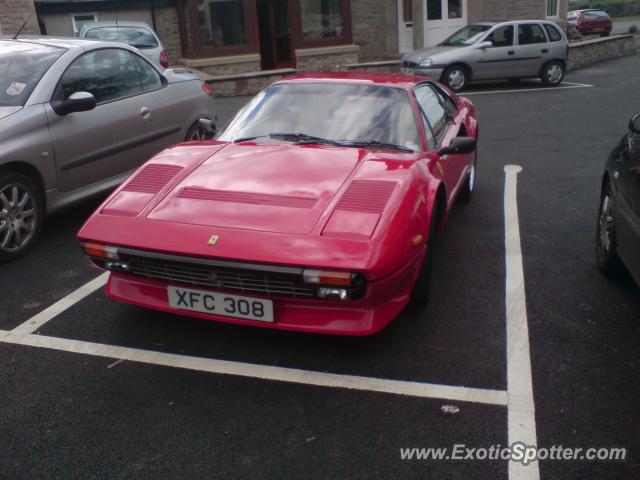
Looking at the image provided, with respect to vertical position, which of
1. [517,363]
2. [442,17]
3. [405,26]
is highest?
[442,17]

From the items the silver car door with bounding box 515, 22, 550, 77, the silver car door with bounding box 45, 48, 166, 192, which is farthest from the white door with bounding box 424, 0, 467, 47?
the silver car door with bounding box 45, 48, 166, 192

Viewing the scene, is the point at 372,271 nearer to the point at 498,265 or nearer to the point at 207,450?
the point at 207,450

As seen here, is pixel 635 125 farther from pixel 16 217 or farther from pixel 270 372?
pixel 16 217

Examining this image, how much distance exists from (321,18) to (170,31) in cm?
493

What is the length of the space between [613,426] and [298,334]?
1739 mm

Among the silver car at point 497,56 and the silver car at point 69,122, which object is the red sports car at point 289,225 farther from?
Result: the silver car at point 497,56

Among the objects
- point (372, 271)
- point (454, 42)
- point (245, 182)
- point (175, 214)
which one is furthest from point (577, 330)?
point (454, 42)

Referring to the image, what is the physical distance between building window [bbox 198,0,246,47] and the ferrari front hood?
647 inches

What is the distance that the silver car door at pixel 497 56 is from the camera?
15.0 m

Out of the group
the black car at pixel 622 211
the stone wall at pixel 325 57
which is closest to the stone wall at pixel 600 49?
the stone wall at pixel 325 57

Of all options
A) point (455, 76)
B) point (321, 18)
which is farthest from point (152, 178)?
point (321, 18)

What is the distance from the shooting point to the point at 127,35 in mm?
15742

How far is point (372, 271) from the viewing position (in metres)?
3.28

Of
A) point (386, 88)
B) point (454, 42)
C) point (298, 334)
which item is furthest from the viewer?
point (454, 42)
